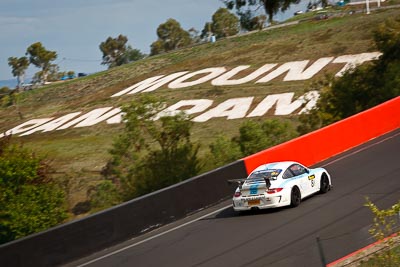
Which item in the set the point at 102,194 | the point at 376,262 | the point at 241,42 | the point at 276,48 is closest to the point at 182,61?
the point at 241,42

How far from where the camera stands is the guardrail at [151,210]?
1745 centimetres

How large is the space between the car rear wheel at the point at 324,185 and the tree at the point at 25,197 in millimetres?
8286

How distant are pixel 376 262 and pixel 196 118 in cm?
4226

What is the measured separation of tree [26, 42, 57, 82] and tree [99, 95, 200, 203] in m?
76.1

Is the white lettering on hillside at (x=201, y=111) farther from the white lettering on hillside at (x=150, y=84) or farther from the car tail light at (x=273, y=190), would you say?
the car tail light at (x=273, y=190)

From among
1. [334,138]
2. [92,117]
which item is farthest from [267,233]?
[92,117]

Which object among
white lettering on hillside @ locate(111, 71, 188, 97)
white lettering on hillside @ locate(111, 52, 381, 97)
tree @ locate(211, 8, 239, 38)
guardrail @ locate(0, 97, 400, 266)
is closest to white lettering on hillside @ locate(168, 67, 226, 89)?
white lettering on hillside @ locate(111, 52, 381, 97)

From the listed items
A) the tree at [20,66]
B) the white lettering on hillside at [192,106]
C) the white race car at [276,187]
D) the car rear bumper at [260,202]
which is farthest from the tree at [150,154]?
the tree at [20,66]

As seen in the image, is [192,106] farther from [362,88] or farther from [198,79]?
[362,88]

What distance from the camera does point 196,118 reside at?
51281 mm

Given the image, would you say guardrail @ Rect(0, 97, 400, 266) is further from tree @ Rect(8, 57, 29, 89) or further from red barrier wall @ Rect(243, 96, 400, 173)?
tree @ Rect(8, 57, 29, 89)

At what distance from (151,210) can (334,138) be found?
10.9 metres

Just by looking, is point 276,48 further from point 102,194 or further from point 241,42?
point 102,194

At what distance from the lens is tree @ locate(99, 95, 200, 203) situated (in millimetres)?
28500
